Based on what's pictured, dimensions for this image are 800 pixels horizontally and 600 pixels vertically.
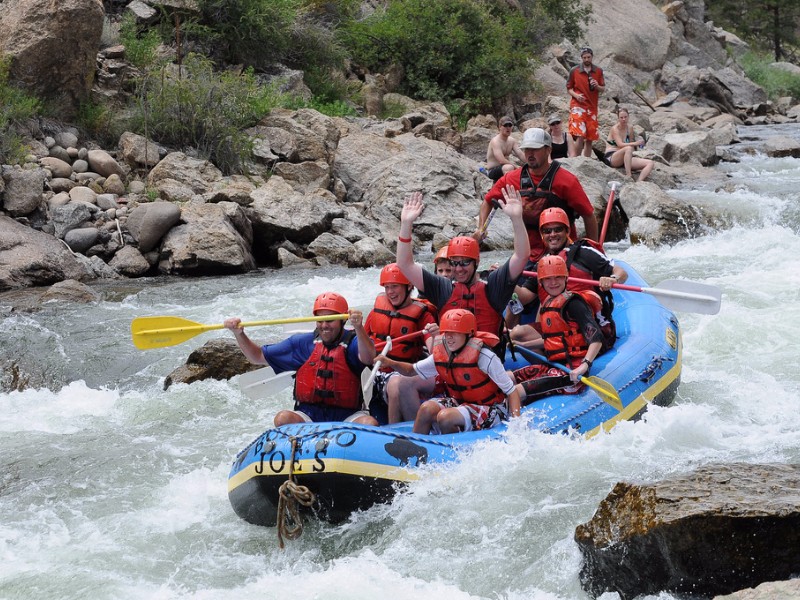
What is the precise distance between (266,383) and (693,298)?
2.51m

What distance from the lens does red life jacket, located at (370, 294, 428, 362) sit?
5.08 m

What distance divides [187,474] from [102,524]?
0.67 m

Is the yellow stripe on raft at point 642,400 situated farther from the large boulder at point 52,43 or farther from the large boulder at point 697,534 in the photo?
the large boulder at point 52,43

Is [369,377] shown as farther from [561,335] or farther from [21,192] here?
[21,192]

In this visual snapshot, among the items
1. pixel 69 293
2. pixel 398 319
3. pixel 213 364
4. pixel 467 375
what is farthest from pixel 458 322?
pixel 69 293

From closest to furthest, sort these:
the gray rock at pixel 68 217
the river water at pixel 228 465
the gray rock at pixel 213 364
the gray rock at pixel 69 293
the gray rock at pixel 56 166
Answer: the river water at pixel 228 465
the gray rock at pixel 213 364
the gray rock at pixel 69 293
the gray rock at pixel 68 217
the gray rock at pixel 56 166

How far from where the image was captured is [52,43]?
11.1 metres

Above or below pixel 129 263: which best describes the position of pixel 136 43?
above

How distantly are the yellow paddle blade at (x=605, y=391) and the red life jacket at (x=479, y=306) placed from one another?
558 mm

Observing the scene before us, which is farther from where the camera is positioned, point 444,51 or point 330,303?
point 444,51

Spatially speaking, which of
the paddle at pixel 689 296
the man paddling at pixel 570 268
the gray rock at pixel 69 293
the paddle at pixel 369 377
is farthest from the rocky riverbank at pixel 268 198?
the paddle at pixel 369 377

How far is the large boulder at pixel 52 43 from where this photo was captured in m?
11.1

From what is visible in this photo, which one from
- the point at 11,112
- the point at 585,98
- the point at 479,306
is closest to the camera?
the point at 479,306

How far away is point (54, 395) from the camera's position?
257 inches
